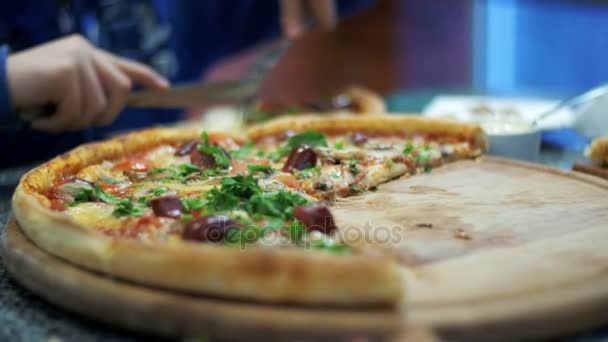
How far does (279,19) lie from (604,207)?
4.04 m

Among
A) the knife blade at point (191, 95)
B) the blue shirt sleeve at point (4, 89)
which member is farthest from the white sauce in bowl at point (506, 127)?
the blue shirt sleeve at point (4, 89)

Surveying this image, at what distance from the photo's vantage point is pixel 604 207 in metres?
2.44

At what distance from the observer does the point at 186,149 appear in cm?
332

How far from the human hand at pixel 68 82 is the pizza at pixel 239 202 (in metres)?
0.24

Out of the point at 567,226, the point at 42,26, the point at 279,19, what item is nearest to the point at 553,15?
the point at 279,19

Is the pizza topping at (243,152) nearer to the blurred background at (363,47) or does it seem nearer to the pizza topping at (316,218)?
the blurred background at (363,47)

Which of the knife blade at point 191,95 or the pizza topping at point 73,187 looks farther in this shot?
the knife blade at point 191,95

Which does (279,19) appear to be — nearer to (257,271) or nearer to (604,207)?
(604,207)

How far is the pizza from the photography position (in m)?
1.60

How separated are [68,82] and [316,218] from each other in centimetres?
161

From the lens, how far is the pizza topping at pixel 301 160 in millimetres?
3010

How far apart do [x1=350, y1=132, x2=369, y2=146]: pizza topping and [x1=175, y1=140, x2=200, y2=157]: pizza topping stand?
76 centimetres

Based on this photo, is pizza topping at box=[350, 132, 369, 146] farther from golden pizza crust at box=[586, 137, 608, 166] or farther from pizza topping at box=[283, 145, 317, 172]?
golden pizza crust at box=[586, 137, 608, 166]

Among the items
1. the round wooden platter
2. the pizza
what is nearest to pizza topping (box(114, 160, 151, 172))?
the pizza
